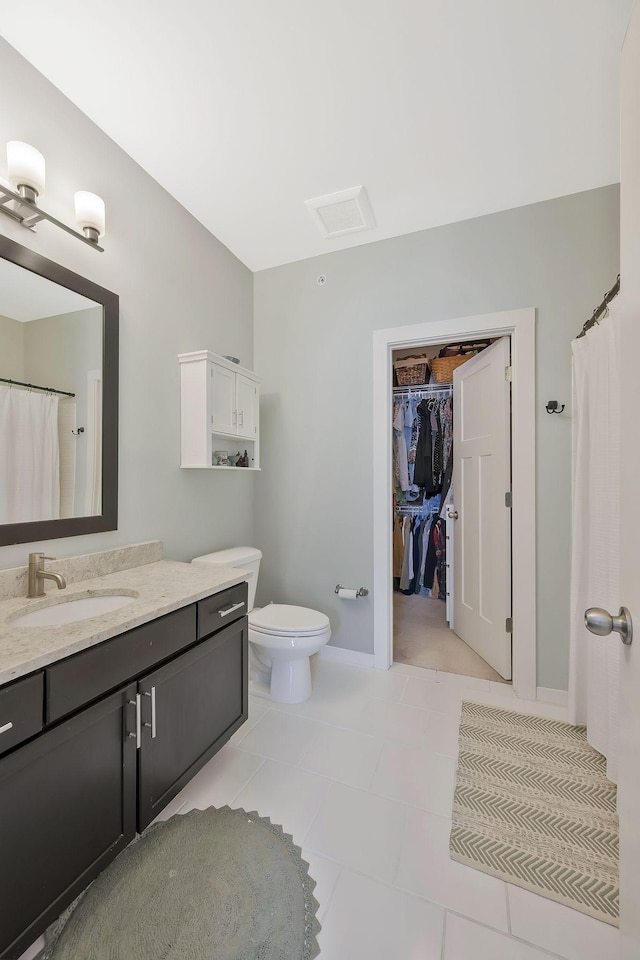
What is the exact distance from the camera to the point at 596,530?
1.69 metres

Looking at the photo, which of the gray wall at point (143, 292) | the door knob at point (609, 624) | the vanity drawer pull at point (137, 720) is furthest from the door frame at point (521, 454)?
the vanity drawer pull at point (137, 720)

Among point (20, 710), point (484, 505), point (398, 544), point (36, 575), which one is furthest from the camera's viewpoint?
point (398, 544)

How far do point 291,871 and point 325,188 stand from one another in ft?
9.06

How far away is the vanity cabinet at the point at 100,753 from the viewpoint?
894 mm

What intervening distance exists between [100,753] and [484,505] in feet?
7.43

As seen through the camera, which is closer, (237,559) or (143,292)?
(143,292)

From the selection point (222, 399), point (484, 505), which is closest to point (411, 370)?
point (484, 505)

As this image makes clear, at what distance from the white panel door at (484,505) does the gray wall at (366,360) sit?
22 cm

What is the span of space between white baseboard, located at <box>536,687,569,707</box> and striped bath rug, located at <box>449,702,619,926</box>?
6.7 inches

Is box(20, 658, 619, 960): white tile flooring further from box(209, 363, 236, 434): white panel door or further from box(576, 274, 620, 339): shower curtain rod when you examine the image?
box(576, 274, 620, 339): shower curtain rod

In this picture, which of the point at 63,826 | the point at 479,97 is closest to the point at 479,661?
the point at 63,826

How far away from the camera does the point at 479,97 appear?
5.02ft

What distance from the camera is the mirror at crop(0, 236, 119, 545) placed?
136 centimetres

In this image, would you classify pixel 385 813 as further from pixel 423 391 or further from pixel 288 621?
pixel 423 391
